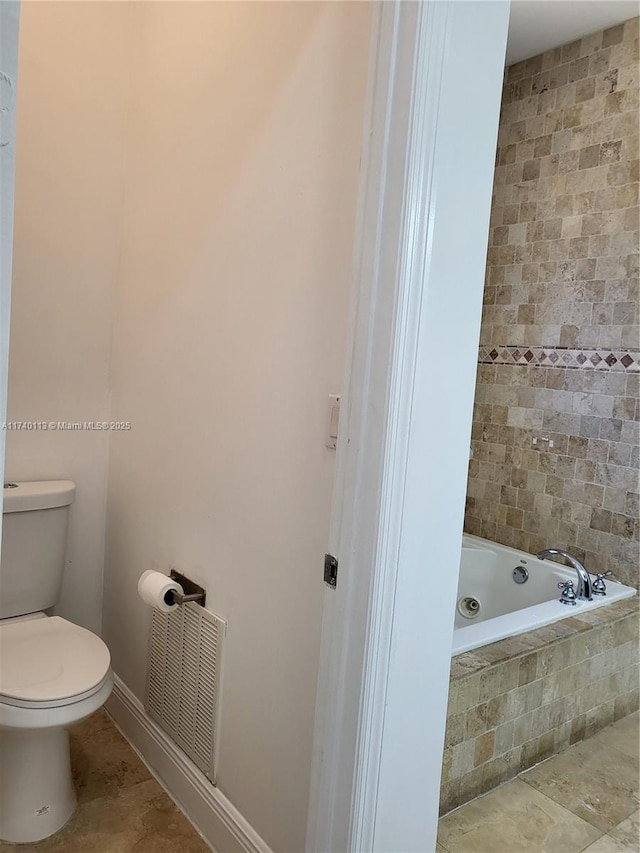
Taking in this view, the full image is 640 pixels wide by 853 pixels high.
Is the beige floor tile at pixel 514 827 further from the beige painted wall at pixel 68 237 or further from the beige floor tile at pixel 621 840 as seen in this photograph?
the beige painted wall at pixel 68 237

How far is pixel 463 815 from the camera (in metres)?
1.91

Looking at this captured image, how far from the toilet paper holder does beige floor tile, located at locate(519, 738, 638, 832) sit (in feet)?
4.02

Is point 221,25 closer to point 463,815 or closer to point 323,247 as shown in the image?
point 323,247

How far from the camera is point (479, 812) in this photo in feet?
6.31

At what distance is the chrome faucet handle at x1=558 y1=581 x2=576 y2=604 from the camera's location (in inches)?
95.4

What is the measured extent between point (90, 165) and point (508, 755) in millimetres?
2371

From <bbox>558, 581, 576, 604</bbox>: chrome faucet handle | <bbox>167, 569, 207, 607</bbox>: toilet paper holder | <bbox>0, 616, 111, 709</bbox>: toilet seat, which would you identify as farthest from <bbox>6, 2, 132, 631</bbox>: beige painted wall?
<bbox>558, 581, 576, 604</bbox>: chrome faucet handle

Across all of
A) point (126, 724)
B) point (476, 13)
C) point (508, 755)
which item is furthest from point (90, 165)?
point (508, 755)

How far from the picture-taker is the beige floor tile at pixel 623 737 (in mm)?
2314

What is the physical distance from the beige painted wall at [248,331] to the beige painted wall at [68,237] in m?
0.12

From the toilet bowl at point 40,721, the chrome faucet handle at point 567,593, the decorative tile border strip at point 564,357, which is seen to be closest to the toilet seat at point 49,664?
the toilet bowl at point 40,721

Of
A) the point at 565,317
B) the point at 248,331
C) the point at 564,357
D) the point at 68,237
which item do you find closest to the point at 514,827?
the point at 248,331

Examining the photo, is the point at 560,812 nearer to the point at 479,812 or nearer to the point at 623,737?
the point at 479,812

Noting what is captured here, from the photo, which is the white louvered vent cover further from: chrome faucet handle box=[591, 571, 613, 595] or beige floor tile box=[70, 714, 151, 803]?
chrome faucet handle box=[591, 571, 613, 595]
